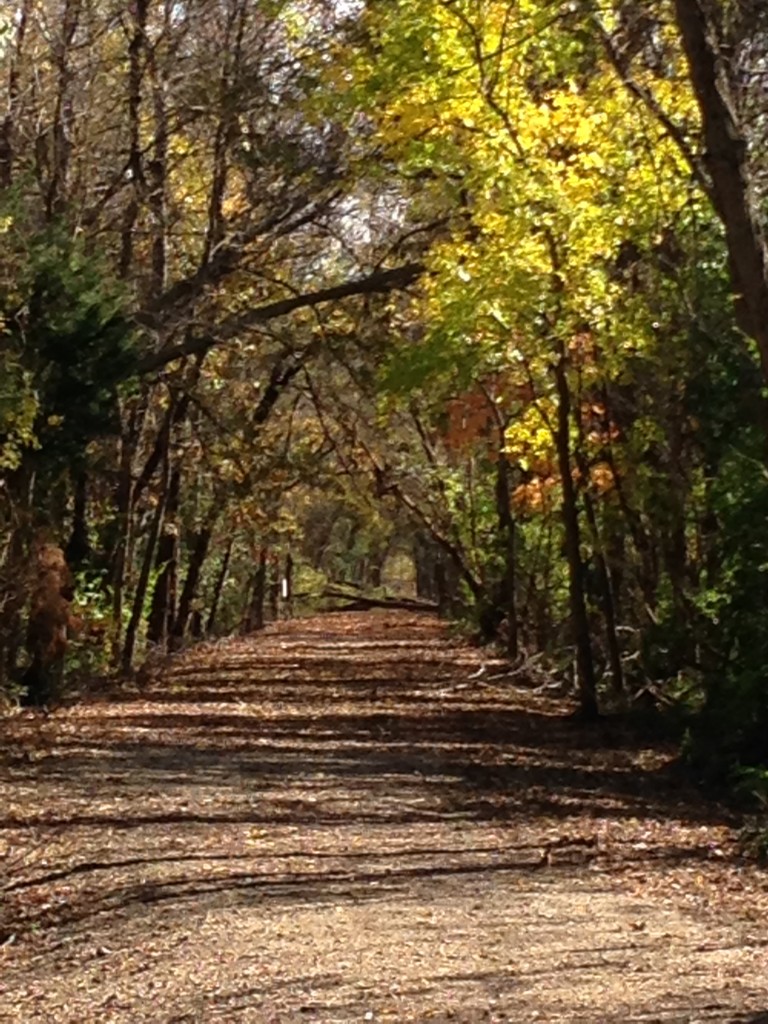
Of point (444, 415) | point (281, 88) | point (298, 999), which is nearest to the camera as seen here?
point (298, 999)

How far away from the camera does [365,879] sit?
466 inches

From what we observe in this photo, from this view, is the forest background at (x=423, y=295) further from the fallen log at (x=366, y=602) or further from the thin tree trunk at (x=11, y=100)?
the fallen log at (x=366, y=602)

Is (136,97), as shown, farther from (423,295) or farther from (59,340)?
(423,295)

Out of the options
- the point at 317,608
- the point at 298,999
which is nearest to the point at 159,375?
the point at 298,999

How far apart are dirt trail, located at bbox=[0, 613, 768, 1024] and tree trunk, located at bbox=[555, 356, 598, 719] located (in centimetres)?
59

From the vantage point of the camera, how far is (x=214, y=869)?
486 inches

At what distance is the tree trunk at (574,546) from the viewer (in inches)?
810

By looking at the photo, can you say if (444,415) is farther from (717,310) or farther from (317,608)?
(317,608)

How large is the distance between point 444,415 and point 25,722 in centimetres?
989

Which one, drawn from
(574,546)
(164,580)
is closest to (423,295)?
(574,546)

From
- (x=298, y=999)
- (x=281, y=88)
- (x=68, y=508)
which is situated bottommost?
(x=298, y=999)

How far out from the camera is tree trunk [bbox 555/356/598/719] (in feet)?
67.5

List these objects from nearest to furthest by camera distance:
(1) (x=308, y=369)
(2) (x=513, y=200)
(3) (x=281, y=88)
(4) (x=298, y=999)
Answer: (4) (x=298, y=999), (2) (x=513, y=200), (3) (x=281, y=88), (1) (x=308, y=369)

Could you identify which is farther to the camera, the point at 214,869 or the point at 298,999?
the point at 214,869
